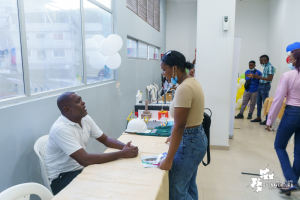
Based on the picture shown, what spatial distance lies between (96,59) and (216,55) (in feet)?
6.03

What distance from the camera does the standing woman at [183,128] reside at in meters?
1.37

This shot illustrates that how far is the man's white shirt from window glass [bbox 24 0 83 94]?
600 mm

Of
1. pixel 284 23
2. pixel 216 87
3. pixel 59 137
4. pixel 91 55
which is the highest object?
pixel 284 23

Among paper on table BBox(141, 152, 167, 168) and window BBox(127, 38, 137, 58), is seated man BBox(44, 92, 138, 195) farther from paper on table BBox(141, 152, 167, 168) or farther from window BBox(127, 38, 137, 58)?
window BBox(127, 38, 137, 58)

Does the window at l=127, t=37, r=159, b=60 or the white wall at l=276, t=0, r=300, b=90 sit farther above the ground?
the white wall at l=276, t=0, r=300, b=90

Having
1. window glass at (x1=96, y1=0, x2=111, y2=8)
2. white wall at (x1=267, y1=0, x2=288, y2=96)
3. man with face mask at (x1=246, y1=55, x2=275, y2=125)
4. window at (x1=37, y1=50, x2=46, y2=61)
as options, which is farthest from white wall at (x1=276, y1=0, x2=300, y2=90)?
window at (x1=37, y1=50, x2=46, y2=61)

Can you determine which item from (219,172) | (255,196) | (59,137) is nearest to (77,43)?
(59,137)

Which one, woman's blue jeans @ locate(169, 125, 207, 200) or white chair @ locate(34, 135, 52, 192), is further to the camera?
white chair @ locate(34, 135, 52, 192)

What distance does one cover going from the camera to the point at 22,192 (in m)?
1.14

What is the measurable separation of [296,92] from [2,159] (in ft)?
8.56

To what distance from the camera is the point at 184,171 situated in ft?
4.99

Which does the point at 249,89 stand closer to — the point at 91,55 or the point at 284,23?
the point at 284,23

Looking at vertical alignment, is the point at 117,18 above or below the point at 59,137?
above

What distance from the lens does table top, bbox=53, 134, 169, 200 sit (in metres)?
1.22
